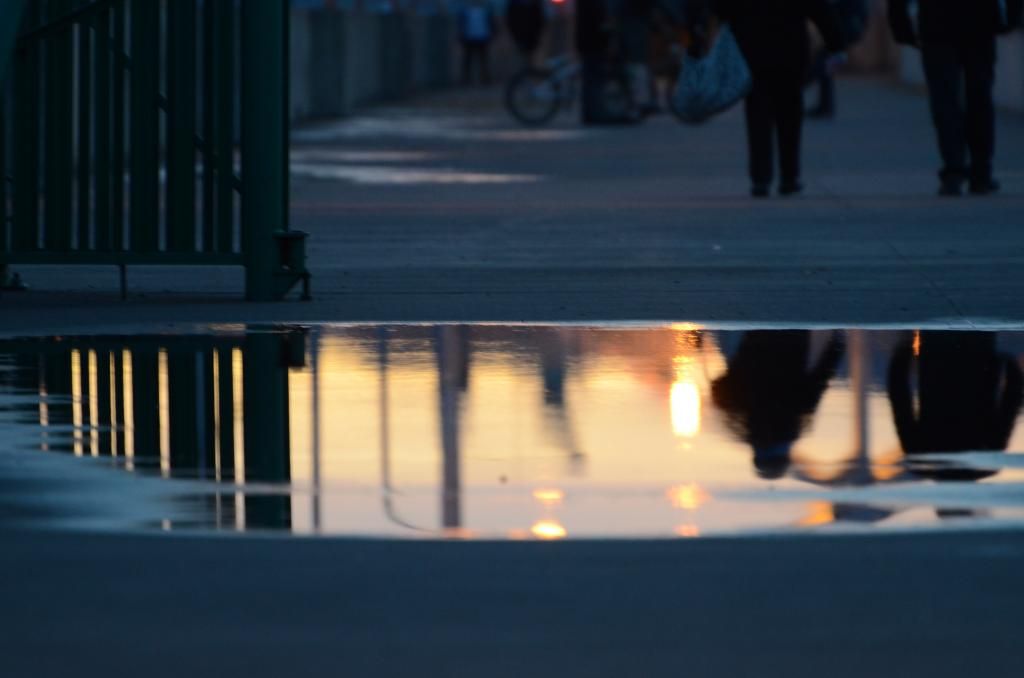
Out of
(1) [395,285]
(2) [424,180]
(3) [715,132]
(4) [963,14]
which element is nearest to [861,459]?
(1) [395,285]

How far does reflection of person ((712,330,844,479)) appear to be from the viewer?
7043 mm

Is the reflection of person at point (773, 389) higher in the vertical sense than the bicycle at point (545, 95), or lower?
lower

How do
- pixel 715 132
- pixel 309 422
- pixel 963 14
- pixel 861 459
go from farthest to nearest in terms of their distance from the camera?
pixel 715 132, pixel 963 14, pixel 309 422, pixel 861 459

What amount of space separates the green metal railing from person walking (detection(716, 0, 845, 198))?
6470mm

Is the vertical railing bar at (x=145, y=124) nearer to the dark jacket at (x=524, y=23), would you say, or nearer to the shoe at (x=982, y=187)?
the shoe at (x=982, y=187)

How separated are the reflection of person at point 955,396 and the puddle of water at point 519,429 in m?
0.01

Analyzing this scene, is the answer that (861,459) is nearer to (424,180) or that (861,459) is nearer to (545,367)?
(545,367)

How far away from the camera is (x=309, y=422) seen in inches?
292

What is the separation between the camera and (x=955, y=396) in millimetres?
7859

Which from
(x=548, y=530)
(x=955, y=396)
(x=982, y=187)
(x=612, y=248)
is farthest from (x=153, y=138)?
(x=982, y=187)

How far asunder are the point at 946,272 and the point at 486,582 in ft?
22.1

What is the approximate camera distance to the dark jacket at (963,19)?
636 inches

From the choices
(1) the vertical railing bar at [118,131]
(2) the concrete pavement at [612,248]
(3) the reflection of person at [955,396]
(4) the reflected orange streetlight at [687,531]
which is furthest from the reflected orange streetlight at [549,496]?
(1) the vertical railing bar at [118,131]

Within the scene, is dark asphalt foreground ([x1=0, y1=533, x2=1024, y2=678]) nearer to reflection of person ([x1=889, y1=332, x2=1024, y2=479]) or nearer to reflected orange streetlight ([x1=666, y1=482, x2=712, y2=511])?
reflected orange streetlight ([x1=666, y1=482, x2=712, y2=511])
